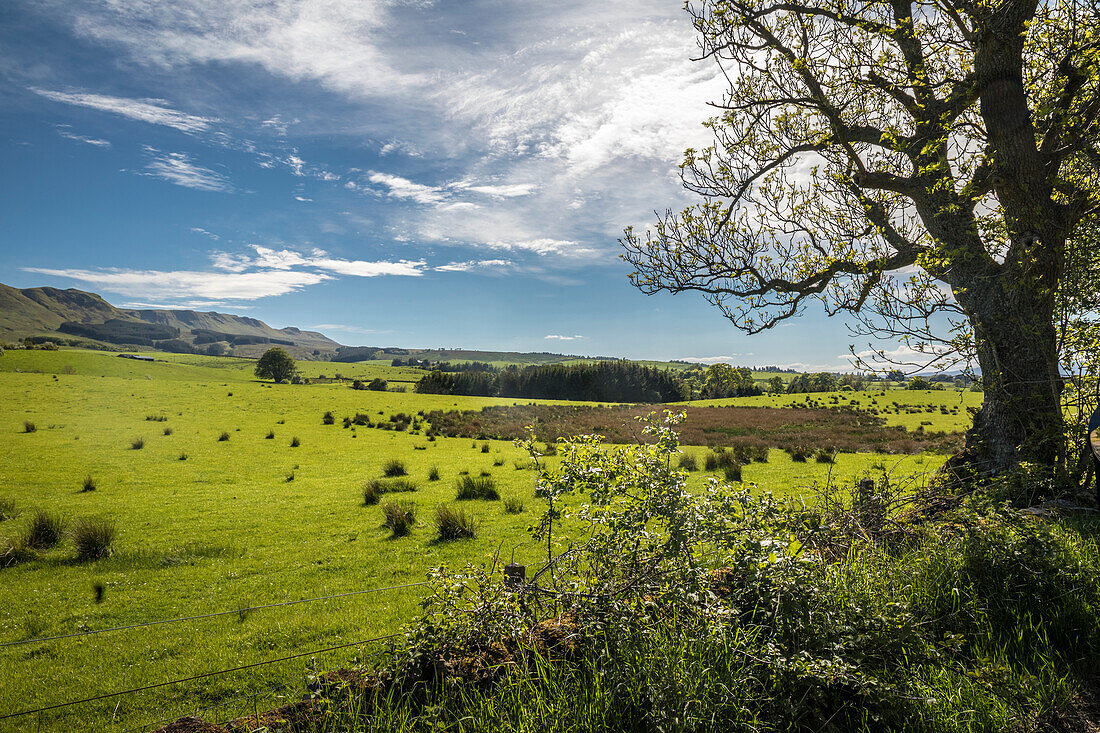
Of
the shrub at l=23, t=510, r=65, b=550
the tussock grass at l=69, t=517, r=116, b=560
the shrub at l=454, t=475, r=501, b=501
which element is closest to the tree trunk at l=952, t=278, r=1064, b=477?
the shrub at l=454, t=475, r=501, b=501

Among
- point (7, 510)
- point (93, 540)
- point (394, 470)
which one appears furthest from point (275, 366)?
point (93, 540)

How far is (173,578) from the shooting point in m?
11.1

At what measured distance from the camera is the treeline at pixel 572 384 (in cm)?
9656

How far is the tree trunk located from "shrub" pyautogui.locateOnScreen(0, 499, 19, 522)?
2519cm

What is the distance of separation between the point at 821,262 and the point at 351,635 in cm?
1126

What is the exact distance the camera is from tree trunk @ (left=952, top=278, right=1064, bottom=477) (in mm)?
7173

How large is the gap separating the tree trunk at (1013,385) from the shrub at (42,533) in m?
20.9

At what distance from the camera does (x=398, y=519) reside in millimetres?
14477

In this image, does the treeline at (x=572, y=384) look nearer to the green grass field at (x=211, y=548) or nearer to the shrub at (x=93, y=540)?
the green grass field at (x=211, y=548)

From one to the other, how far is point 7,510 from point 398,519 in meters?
13.1

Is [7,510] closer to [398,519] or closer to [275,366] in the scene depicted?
[398,519]

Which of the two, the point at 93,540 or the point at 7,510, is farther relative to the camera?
the point at 7,510

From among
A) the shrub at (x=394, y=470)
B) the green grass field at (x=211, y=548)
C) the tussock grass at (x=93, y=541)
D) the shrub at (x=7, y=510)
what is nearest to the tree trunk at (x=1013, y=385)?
the green grass field at (x=211, y=548)

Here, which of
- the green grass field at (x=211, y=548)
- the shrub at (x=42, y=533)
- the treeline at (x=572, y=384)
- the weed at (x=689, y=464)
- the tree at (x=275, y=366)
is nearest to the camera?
the green grass field at (x=211, y=548)
